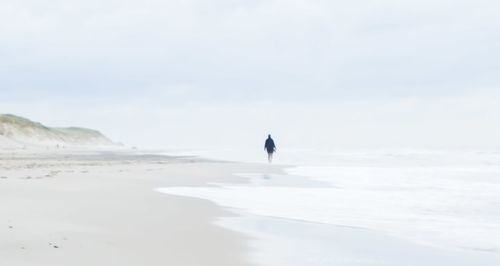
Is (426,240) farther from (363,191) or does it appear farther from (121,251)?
(363,191)

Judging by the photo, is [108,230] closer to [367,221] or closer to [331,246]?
[331,246]

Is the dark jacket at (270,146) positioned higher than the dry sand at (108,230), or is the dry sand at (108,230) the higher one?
the dark jacket at (270,146)

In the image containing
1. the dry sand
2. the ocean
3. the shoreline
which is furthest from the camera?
the ocean

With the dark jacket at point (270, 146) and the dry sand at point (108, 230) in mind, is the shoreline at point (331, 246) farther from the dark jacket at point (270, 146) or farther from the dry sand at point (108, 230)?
the dark jacket at point (270, 146)

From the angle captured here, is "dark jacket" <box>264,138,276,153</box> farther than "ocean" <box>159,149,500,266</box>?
Yes

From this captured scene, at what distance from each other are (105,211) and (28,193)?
3067mm

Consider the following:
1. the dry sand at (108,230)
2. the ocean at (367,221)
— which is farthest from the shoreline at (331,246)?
the dry sand at (108,230)

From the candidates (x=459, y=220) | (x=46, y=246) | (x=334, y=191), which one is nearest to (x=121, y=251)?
(x=46, y=246)

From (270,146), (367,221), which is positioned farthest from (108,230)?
(270,146)

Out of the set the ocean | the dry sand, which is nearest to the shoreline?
the ocean

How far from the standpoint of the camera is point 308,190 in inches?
637

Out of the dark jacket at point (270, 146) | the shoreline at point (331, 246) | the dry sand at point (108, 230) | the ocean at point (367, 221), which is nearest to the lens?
the dry sand at point (108, 230)

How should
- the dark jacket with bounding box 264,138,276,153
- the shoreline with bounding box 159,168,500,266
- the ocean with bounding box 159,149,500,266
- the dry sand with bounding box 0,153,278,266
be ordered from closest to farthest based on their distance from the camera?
the dry sand with bounding box 0,153,278,266 → the shoreline with bounding box 159,168,500,266 → the ocean with bounding box 159,149,500,266 → the dark jacket with bounding box 264,138,276,153

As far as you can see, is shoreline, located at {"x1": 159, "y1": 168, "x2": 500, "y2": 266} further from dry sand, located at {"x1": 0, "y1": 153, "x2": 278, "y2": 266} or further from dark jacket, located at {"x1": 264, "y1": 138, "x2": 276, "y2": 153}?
dark jacket, located at {"x1": 264, "y1": 138, "x2": 276, "y2": 153}
